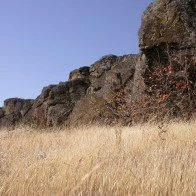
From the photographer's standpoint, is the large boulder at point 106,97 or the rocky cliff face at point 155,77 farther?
the large boulder at point 106,97

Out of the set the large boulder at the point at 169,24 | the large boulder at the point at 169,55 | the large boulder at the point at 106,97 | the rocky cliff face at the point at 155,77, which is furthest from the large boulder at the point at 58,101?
the large boulder at the point at 169,24

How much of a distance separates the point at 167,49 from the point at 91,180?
10441mm

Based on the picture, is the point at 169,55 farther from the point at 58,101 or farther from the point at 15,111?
the point at 15,111

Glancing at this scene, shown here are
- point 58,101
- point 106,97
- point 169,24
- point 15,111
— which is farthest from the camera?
point 15,111

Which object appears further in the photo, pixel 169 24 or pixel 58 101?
pixel 58 101

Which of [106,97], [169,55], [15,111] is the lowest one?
[15,111]

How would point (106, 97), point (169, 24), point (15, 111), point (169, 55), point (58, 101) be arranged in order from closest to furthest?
point (169, 55)
point (169, 24)
point (106, 97)
point (58, 101)
point (15, 111)

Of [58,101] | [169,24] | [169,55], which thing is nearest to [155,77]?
[169,55]

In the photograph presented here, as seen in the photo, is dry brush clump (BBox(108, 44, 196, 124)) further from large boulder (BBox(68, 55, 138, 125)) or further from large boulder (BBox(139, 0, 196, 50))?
large boulder (BBox(68, 55, 138, 125))

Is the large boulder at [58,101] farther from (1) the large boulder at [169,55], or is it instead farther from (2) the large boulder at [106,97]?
(1) the large boulder at [169,55]

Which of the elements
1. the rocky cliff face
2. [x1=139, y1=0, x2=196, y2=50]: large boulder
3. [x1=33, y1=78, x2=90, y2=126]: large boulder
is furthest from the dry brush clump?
[x1=33, y1=78, x2=90, y2=126]: large boulder

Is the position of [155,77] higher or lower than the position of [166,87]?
higher

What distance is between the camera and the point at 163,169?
429cm

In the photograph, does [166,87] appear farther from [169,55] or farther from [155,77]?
[169,55]
